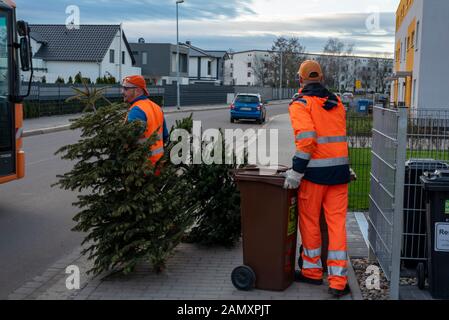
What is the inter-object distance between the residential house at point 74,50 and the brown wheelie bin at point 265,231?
53784 millimetres

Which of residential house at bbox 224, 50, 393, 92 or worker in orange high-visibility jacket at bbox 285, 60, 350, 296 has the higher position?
residential house at bbox 224, 50, 393, 92

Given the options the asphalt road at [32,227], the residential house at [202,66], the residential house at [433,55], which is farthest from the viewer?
the residential house at [202,66]

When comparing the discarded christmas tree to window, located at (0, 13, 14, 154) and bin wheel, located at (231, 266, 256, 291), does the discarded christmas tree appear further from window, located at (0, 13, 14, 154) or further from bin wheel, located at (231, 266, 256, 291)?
window, located at (0, 13, 14, 154)

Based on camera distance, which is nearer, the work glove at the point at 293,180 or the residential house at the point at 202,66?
the work glove at the point at 293,180

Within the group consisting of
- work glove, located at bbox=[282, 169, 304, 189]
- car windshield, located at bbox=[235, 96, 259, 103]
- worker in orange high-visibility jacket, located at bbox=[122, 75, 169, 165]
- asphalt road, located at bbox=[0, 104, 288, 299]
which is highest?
worker in orange high-visibility jacket, located at bbox=[122, 75, 169, 165]

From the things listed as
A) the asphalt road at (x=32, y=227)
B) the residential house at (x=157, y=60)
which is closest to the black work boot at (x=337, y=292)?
the asphalt road at (x=32, y=227)

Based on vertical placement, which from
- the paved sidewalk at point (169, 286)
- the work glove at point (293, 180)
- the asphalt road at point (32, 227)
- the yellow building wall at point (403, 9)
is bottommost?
the asphalt road at point (32, 227)

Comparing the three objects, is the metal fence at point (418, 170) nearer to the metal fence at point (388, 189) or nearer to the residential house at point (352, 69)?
the metal fence at point (388, 189)

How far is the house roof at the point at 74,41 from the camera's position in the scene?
190 ft

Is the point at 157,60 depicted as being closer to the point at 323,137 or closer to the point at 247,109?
the point at 247,109

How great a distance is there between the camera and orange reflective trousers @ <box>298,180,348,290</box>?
5279 millimetres

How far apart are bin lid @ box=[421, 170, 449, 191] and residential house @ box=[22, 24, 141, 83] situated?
54254 millimetres

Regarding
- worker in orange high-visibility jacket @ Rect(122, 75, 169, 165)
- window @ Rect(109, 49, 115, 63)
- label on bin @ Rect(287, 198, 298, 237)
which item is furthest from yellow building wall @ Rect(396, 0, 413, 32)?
label on bin @ Rect(287, 198, 298, 237)
